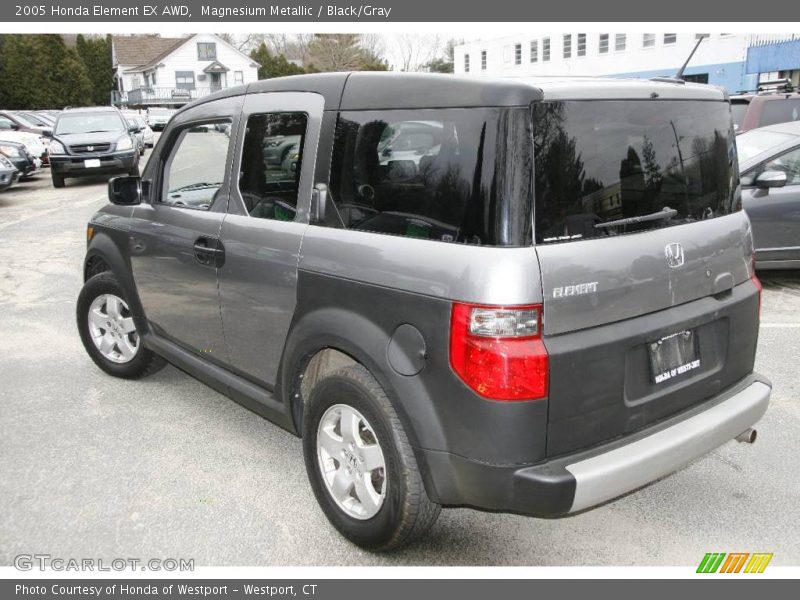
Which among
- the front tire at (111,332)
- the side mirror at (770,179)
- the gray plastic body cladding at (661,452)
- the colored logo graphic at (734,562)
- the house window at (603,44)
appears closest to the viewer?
the gray plastic body cladding at (661,452)

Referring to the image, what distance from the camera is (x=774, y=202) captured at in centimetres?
691

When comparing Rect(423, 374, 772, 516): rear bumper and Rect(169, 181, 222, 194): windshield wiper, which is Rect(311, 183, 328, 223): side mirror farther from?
Rect(423, 374, 772, 516): rear bumper

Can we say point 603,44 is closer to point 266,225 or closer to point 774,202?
point 774,202

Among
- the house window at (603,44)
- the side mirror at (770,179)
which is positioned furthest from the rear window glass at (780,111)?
the house window at (603,44)

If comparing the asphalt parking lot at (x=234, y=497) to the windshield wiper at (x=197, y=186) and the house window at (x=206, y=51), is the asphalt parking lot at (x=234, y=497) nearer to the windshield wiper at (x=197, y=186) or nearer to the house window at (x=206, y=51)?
the windshield wiper at (x=197, y=186)

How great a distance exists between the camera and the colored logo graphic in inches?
117

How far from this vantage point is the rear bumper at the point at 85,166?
17422mm

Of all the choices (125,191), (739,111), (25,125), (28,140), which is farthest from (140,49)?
(125,191)

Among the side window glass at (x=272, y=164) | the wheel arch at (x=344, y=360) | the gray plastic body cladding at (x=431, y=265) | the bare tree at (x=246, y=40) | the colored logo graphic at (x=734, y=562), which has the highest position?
the bare tree at (x=246, y=40)

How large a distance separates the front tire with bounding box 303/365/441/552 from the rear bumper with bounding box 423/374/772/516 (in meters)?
0.14

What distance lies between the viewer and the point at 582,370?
8.27 ft

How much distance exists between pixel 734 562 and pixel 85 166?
17.8 metres

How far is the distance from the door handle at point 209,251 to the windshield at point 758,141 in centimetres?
581

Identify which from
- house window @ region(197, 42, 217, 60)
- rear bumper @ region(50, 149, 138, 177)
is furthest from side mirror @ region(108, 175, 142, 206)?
house window @ region(197, 42, 217, 60)
